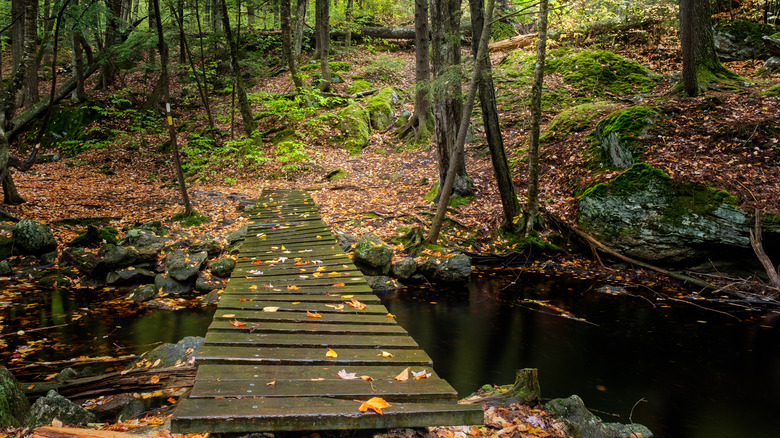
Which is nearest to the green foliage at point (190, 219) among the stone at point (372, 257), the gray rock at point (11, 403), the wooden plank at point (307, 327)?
the stone at point (372, 257)

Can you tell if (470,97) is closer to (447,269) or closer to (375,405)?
(447,269)

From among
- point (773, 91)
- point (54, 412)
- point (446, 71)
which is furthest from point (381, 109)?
point (54, 412)

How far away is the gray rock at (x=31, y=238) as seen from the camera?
7.97m

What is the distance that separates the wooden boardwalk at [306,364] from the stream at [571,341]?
1.95m

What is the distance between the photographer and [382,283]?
7957mm

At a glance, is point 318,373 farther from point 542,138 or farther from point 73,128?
point 73,128

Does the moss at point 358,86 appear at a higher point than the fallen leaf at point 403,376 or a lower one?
higher

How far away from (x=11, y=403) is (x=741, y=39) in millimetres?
17876

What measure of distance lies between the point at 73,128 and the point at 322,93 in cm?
992

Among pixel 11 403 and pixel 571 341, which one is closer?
pixel 11 403

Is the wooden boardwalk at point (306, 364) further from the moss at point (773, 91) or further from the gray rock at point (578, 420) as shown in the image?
the moss at point (773, 91)

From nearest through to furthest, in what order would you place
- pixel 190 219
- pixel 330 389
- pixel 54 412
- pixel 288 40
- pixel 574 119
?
1. pixel 330 389
2. pixel 54 412
3. pixel 190 219
4. pixel 574 119
5. pixel 288 40

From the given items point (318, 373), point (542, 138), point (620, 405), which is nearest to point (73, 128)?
point (542, 138)

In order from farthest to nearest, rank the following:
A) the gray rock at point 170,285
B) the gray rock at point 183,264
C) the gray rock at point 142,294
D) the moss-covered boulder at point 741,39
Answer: the moss-covered boulder at point 741,39 → the gray rock at point 183,264 → the gray rock at point 170,285 → the gray rock at point 142,294
